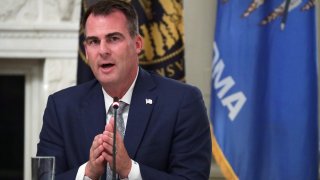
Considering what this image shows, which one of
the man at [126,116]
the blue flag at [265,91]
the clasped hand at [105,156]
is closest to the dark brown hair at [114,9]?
the man at [126,116]

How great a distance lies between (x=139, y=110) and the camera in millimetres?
2068

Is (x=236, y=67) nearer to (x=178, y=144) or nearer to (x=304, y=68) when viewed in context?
(x=304, y=68)

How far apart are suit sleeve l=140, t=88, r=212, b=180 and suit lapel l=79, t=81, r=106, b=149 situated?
21 cm

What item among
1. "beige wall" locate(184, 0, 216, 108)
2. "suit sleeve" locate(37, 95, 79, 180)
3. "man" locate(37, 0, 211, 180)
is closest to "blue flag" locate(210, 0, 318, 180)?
"beige wall" locate(184, 0, 216, 108)

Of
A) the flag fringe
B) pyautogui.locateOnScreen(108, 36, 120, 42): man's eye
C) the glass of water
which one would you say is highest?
pyautogui.locateOnScreen(108, 36, 120, 42): man's eye

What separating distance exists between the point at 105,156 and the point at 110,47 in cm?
32

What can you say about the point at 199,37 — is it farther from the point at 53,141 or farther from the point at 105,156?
the point at 105,156

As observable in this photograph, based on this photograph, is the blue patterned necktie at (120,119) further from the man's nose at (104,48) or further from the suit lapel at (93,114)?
the man's nose at (104,48)

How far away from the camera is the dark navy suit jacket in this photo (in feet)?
6.60

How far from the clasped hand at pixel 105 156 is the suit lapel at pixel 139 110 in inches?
5.6

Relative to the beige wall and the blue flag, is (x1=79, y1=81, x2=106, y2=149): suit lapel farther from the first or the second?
the beige wall

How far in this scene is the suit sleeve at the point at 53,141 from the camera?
205 centimetres

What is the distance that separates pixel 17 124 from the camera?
412 centimetres

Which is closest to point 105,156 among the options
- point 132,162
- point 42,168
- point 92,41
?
point 132,162
